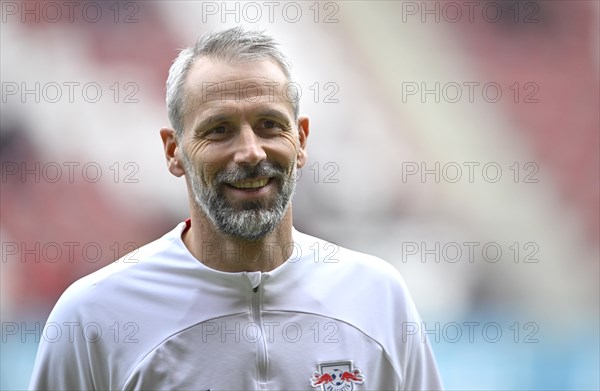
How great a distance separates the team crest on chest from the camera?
5.76ft

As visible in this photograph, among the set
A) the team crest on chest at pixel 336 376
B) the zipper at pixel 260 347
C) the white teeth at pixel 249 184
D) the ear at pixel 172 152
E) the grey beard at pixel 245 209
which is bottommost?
the team crest on chest at pixel 336 376

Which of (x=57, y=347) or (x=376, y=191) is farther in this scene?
(x=376, y=191)

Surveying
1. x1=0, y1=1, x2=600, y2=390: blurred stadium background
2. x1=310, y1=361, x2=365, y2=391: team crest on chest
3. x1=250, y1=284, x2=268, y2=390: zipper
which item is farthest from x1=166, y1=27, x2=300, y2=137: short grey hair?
x1=0, y1=1, x2=600, y2=390: blurred stadium background

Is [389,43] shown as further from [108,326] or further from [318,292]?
[108,326]

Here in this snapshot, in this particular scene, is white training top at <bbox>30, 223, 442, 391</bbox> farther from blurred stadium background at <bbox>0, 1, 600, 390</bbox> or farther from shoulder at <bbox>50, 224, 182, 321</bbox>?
blurred stadium background at <bbox>0, 1, 600, 390</bbox>

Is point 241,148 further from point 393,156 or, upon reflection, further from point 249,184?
point 393,156

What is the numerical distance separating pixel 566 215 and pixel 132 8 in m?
2.09

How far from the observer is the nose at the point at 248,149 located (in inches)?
66.9

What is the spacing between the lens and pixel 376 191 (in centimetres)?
338

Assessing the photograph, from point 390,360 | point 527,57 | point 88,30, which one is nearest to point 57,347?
point 390,360

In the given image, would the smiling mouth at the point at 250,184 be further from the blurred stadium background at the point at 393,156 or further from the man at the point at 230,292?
the blurred stadium background at the point at 393,156

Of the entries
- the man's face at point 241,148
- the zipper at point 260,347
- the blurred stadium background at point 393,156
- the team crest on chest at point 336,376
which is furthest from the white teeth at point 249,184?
the blurred stadium background at point 393,156

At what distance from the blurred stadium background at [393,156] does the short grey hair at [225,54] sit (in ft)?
4.59

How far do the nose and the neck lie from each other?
189mm
